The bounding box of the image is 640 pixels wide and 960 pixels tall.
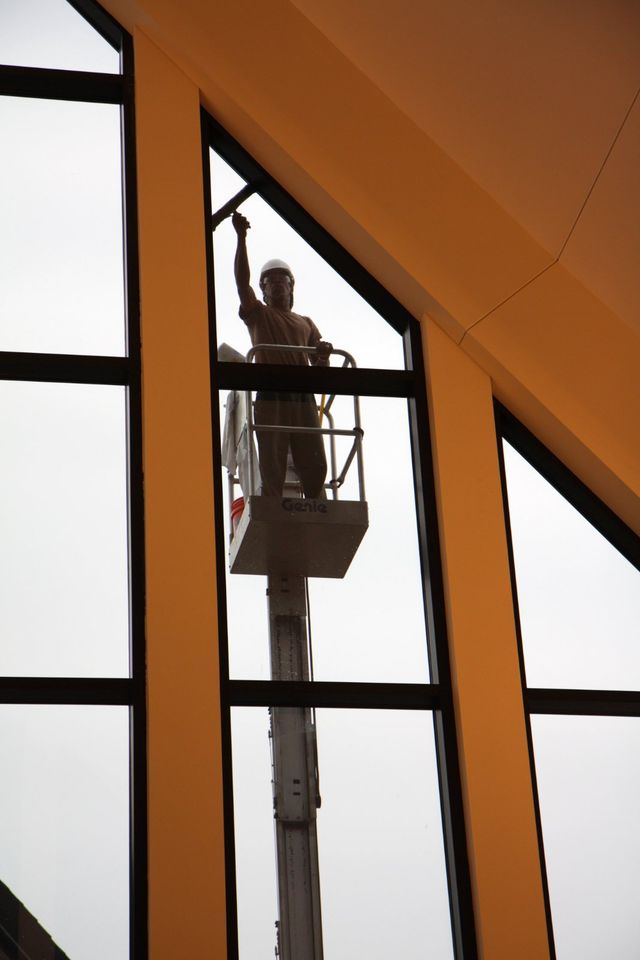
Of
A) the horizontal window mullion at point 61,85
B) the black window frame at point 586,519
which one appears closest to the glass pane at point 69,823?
the black window frame at point 586,519

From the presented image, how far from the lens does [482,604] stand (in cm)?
571

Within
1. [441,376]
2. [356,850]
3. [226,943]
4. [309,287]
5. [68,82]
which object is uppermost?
[68,82]

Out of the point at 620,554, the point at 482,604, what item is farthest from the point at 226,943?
the point at 620,554

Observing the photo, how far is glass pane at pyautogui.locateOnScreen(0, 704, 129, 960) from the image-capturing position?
4.90 meters

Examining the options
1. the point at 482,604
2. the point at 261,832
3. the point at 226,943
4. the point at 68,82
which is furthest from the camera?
the point at 68,82

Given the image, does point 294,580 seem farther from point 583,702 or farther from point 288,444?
point 583,702

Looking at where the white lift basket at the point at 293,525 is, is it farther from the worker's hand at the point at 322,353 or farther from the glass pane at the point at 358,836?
the glass pane at the point at 358,836

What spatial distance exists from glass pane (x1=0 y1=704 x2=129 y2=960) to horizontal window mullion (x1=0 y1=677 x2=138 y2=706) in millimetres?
34

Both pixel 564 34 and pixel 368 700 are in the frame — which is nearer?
pixel 368 700

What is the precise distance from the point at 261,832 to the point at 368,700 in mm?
732

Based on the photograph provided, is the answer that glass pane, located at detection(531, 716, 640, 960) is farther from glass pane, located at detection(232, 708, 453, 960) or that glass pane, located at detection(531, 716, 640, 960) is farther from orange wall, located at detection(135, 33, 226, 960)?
orange wall, located at detection(135, 33, 226, 960)

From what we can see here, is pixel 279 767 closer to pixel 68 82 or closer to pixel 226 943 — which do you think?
pixel 226 943

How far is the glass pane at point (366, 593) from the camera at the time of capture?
5602 mm

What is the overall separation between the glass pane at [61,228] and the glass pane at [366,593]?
824 mm
